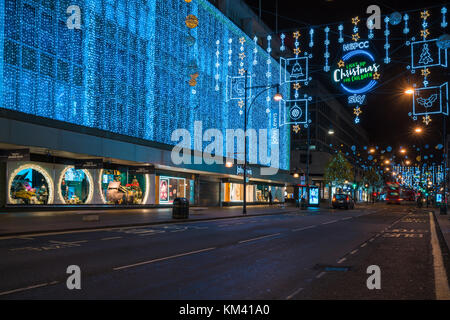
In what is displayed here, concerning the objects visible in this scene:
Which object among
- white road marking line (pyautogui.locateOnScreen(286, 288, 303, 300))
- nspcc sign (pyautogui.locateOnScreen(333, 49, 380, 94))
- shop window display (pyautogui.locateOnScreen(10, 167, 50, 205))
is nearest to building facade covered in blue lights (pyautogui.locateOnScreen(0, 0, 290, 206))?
shop window display (pyautogui.locateOnScreen(10, 167, 50, 205))

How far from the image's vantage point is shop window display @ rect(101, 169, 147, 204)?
34.2m

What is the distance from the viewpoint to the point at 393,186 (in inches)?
3474

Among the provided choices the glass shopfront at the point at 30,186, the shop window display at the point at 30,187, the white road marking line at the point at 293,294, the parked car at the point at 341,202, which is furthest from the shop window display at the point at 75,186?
the parked car at the point at 341,202

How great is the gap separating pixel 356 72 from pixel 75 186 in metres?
21.1

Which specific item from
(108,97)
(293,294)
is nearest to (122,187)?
(108,97)

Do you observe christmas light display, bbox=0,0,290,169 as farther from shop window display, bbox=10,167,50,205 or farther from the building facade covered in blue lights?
shop window display, bbox=10,167,50,205

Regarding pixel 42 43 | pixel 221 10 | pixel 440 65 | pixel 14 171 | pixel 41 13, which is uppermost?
pixel 221 10

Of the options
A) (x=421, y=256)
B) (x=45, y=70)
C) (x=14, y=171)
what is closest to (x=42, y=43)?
(x=45, y=70)

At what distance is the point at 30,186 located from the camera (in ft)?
91.0

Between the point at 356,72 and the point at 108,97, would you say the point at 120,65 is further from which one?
the point at 356,72

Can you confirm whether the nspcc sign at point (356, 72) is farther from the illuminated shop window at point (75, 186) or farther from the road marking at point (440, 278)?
the illuminated shop window at point (75, 186)

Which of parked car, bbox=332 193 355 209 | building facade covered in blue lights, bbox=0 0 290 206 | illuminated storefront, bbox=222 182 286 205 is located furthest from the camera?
parked car, bbox=332 193 355 209

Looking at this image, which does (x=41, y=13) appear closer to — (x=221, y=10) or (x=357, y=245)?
(x=357, y=245)

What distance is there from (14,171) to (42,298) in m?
22.6
